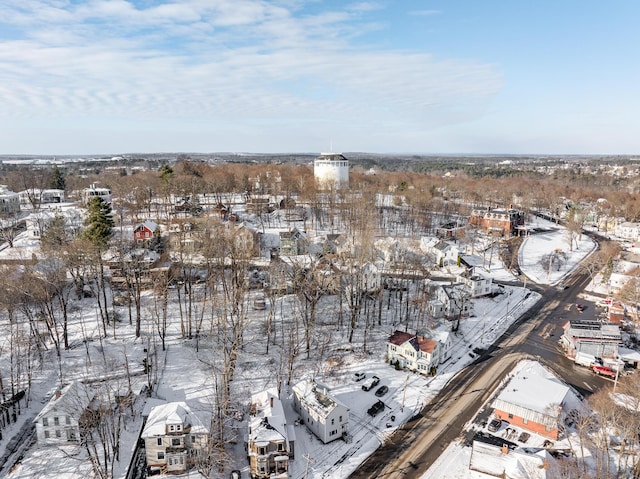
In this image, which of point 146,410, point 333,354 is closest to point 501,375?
point 333,354

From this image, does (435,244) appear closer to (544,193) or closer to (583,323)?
(583,323)

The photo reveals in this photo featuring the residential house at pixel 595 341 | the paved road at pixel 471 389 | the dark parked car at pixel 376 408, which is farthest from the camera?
the residential house at pixel 595 341

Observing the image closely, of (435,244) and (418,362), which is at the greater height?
(435,244)

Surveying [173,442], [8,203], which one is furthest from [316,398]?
[8,203]

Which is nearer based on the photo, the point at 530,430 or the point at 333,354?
the point at 530,430

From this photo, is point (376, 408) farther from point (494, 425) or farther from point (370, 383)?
point (494, 425)

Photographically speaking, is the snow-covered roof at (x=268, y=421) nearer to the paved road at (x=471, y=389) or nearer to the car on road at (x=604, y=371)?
the paved road at (x=471, y=389)

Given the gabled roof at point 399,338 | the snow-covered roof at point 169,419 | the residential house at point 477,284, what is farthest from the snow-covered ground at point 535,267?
the snow-covered roof at point 169,419
